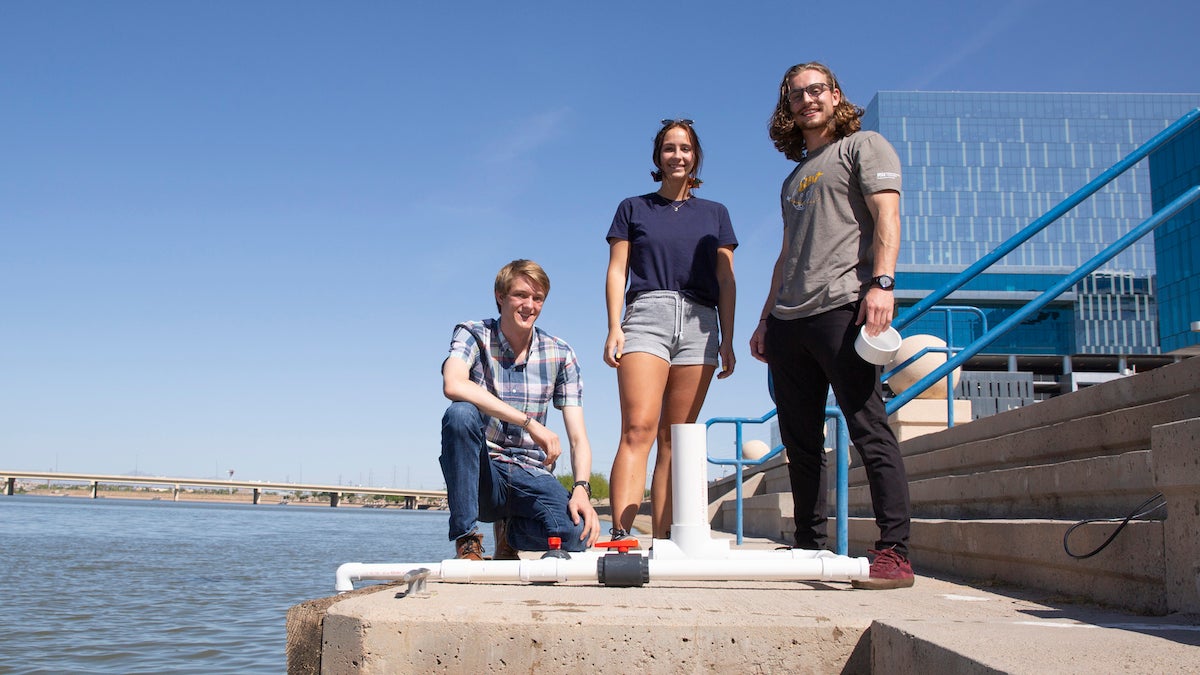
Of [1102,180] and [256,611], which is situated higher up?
[1102,180]

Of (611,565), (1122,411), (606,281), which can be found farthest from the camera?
(606,281)

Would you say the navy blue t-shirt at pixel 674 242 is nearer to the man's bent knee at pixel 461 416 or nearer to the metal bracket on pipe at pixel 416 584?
the man's bent knee at pixel 461 416

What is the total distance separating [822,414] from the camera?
329 centimetres

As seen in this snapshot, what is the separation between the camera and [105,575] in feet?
35.0

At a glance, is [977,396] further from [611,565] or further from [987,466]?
[611,565]

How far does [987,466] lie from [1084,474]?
1.42 m

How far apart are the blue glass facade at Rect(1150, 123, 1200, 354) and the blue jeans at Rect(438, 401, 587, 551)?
3264cm

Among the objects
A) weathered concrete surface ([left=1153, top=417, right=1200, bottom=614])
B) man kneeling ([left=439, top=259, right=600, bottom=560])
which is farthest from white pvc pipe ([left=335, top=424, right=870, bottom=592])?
weathered concrete surface ([left=1153, top=417, right=1200, bottom=614])

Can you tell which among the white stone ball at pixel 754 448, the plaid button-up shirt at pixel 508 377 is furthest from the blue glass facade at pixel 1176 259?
the plaid button-up shirt at pixel 508 377

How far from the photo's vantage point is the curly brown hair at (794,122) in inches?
133

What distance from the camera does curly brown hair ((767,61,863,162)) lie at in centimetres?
338

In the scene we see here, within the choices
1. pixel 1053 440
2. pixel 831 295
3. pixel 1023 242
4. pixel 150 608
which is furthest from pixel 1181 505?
pixel 150 608

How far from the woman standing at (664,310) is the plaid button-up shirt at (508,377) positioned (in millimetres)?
299

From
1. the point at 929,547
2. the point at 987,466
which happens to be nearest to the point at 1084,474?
the point at 929,547
